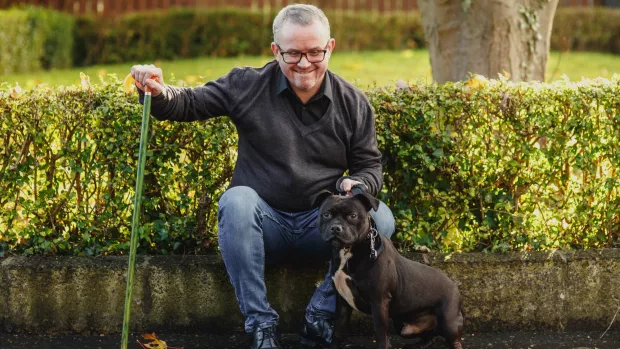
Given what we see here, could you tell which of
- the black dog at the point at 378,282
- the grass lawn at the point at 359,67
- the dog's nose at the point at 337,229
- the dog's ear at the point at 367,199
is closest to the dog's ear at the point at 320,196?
the black dog at the point at 378,282

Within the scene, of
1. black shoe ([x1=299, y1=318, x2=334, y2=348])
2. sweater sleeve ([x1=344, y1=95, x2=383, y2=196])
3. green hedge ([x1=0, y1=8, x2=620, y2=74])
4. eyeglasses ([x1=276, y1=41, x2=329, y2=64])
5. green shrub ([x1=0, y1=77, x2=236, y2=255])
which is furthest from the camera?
green hedge ([x1=0, y1=8, x2=620, y2=74])

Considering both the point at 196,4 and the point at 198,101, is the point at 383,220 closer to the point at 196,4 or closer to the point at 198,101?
the point at 198,101

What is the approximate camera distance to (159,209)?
16.6 ft

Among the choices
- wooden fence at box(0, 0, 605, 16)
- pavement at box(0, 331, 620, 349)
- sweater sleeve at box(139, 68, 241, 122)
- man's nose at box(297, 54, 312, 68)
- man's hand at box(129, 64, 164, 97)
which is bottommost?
pavement at box(0, 331, 620, 349)

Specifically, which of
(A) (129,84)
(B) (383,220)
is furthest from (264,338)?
(A) (129,84)

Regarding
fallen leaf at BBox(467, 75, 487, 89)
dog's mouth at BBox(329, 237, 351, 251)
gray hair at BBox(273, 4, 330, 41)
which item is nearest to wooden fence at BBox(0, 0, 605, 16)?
fallen leaf at BBox(467, 75, 487, 89)

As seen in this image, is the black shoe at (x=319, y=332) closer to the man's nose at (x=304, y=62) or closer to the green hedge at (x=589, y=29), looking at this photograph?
the man's nose at (x=304, y=62)

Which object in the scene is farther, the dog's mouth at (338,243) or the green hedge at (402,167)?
the green hedge at (402,167)

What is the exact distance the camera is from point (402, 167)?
5008 millimetres

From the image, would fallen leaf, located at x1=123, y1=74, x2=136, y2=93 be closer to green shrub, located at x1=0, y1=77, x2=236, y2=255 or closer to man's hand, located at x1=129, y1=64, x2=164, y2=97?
green shrub, located at x1=0, y1=77, x2=236, y2=255

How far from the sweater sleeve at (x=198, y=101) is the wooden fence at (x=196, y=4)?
11.6 metres

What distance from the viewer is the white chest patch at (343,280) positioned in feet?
13.9

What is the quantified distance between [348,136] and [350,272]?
2.48 ft

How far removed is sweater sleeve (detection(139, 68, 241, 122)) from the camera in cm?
435
